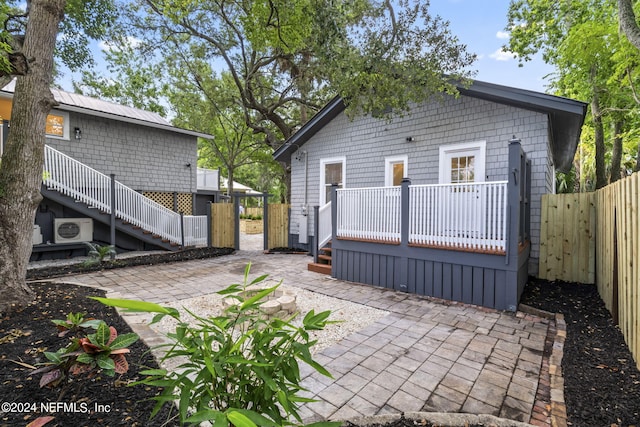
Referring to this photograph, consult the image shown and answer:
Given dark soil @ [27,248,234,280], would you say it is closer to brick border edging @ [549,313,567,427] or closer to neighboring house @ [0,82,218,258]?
neighboring house @ [0,82,218,258]

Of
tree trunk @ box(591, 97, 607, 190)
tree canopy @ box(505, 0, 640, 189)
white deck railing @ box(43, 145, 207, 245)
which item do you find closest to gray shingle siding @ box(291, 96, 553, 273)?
tree canopy @ box(505, 0, 640, 189)

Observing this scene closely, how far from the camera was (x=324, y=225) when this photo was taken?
25.2ft

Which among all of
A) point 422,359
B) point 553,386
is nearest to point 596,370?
point 553,386

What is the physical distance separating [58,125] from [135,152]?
2.19m

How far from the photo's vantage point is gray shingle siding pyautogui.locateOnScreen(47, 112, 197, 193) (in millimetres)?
9570

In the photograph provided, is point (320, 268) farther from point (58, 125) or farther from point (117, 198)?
point (58, 125)

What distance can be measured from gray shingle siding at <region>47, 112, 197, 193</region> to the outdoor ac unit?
2181mm

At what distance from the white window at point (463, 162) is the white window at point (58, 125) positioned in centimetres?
1103

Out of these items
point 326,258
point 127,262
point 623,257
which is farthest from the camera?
point 127,262

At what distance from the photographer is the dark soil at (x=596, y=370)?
212 centimetres

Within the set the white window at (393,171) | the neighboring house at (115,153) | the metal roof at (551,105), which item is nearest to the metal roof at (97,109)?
the neighboring house at (115,153)

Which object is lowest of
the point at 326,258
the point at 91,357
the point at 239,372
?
the point at 326,258

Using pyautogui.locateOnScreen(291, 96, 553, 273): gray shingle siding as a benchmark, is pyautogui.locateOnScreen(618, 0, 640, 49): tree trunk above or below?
above

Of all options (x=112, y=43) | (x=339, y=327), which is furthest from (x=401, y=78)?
(x=112, y=43)
